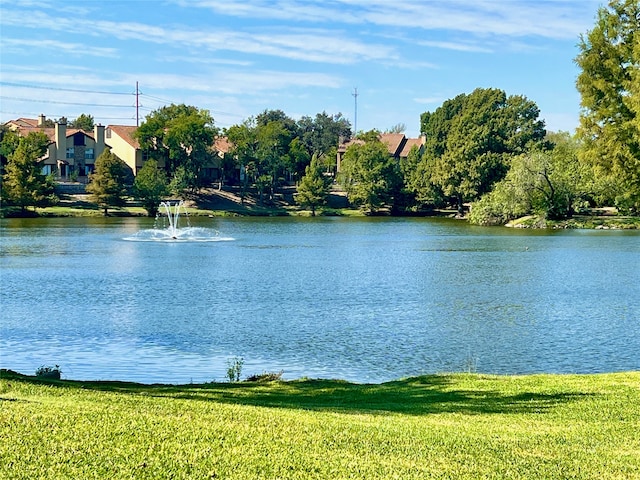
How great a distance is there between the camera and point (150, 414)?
1109 centimetres

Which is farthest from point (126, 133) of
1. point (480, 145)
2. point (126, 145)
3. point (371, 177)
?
point (480, 145)

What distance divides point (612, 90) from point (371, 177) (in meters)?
84.6

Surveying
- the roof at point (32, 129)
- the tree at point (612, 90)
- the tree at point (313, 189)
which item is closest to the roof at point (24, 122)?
the roof at point (32, 129)

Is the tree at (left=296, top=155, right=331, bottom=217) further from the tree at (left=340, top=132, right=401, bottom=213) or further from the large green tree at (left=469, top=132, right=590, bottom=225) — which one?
the large green tree at (left=469, top=132, right=590, bottom=225)

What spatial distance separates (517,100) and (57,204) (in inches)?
2302

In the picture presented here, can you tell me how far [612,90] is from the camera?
27.6 metres

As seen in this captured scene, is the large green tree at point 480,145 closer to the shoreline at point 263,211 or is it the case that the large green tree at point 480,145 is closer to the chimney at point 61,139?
the shoreline at point 263,211

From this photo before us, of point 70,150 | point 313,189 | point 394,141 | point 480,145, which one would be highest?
point 394,141

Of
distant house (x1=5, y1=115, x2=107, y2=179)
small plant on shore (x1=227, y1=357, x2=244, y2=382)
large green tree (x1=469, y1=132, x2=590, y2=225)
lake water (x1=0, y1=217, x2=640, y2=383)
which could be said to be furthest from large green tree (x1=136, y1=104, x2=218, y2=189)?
small plant on shore (x1=227, y1=357, x2=244, y2=382)

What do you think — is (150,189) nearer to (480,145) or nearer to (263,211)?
(263,211)

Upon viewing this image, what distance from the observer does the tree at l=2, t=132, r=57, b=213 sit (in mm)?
94188

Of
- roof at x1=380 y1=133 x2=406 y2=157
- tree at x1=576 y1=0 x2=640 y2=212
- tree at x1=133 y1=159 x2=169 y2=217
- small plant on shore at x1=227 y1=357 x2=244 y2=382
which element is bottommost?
small plant on shore at x1=227 y1=357 x2=244 y2=382

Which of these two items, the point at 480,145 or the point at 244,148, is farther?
the point at 244,148

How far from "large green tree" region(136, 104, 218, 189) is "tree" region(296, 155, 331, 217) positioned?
13.5m
